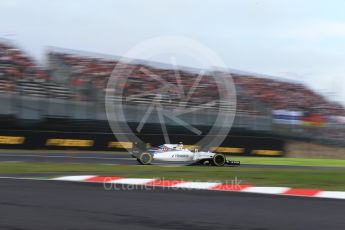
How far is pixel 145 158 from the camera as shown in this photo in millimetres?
14664

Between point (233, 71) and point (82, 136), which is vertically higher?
point (233, 71)

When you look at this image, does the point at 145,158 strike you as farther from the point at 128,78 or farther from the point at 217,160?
the point at 128,78

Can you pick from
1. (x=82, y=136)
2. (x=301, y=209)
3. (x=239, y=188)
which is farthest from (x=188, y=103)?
(x=301, y=209)

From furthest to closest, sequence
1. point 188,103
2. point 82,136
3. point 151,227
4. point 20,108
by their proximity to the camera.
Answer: point 188,103 < point 82,136 < point 20,108 < point 151,227

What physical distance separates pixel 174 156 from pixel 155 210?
359 inches

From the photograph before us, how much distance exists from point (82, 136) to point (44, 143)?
1.76 metres

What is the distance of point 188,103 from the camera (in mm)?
23984

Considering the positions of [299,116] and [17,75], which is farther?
[299,116]

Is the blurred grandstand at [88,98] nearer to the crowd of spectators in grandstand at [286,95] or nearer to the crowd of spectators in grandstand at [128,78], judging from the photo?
the crowd of spectators in grandstand at [128,78]

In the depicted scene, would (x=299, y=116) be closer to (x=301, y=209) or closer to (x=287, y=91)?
(x=287, y=91)

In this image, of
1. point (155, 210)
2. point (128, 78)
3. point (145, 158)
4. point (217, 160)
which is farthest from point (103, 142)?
point (155, 210)

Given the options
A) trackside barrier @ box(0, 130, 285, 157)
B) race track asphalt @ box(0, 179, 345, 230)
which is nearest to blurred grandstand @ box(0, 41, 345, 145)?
trackside barrier @ box(0, 130, 285, 157)

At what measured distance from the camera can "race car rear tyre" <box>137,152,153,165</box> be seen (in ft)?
47.9

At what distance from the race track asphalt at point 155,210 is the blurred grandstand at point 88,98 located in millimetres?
12669
